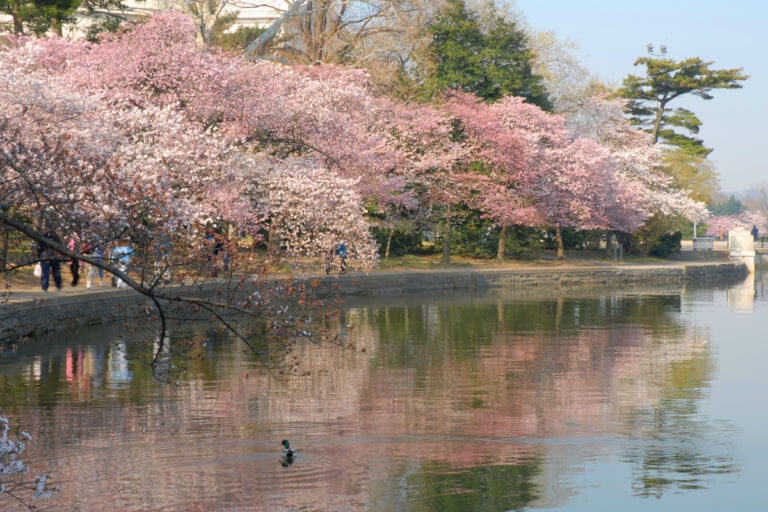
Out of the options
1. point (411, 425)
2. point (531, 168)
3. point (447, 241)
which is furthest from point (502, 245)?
point (411, 425)

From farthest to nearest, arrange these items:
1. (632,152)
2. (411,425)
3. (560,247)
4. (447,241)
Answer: (632,152), (560,247), (447,241), (411,425)

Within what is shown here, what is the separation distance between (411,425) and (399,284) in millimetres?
21882

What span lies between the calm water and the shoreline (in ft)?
2.15

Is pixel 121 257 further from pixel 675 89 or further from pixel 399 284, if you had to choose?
pixel 675 89

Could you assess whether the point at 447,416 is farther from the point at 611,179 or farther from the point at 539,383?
the point at 611,179

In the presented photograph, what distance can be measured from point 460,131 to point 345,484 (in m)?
36.9

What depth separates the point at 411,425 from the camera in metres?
12.0

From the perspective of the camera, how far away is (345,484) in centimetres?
948

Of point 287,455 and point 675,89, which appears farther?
point 675,89

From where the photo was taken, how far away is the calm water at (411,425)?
924cm

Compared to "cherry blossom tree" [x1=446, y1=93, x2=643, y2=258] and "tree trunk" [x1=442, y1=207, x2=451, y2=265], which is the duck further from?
"cherry blossom tree" [x1=446, y1=93, x2=643, y2=258]

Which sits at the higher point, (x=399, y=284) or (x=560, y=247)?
(x=560, y=247)

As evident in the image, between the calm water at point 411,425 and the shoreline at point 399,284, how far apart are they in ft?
2.15

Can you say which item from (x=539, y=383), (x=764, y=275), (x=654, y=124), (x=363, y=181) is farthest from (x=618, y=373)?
(x=654, y=124)
